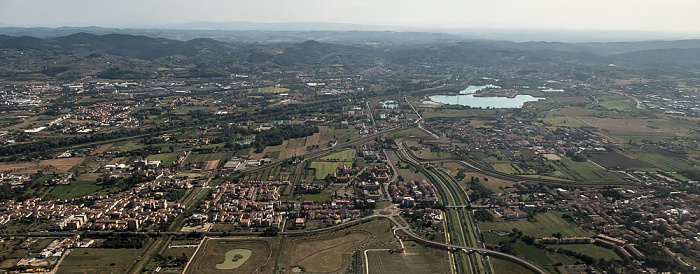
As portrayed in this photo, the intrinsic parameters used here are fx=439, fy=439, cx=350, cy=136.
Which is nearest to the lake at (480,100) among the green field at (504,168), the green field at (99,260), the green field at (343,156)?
the green field at (343,156)

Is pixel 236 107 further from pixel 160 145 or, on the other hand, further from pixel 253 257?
pixel 253 257

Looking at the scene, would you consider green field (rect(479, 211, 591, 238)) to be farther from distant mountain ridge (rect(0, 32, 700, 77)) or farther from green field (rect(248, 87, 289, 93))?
distant mountain ridge (rect(0, 32, 700, 77))

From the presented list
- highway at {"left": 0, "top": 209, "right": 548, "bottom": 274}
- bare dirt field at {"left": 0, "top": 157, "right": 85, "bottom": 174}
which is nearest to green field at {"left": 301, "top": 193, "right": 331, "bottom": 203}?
highway at {"left": 0, "top": 209, "right": 548, "bottom": 274}

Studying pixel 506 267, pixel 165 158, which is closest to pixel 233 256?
pixel 506 267

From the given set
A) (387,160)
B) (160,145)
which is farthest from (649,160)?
(160,145)

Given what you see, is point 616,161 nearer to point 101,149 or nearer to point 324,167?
point 324,167
